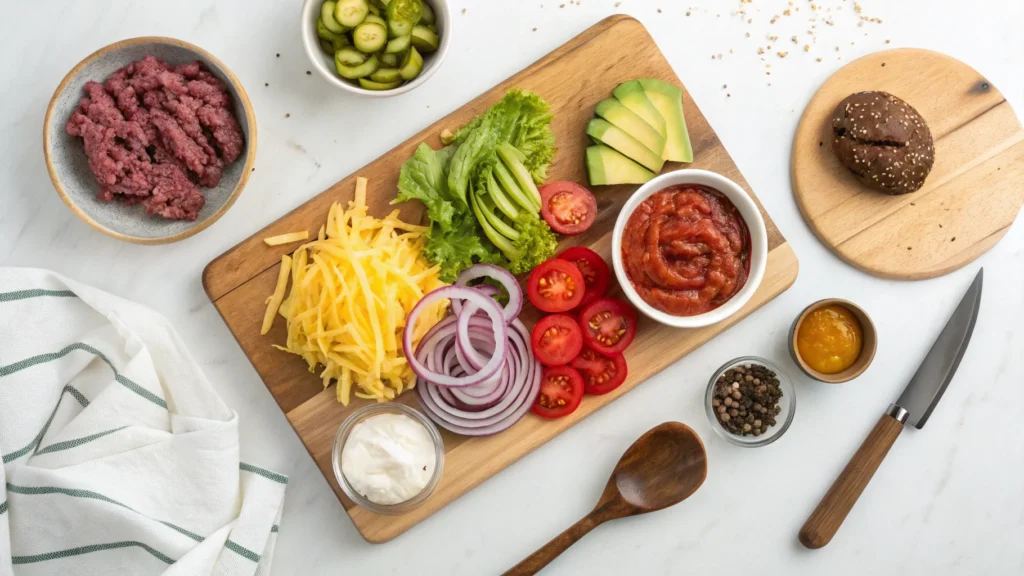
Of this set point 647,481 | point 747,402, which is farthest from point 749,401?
point 647,481

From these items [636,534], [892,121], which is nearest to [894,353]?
[892,121]

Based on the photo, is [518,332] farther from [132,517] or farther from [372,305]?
[132,517]

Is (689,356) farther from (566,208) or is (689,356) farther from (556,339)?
(566,208)

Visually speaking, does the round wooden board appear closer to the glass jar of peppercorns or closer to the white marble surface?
the white marble surface

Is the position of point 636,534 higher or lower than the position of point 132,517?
lower

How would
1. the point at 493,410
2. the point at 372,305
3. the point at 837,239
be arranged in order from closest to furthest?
the point at 372,305 < the point at 493,410 < the point at 837,239

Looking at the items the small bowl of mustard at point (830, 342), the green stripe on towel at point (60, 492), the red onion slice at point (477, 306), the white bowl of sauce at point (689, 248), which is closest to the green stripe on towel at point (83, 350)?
the green stripe on towel at point (60, 492)
